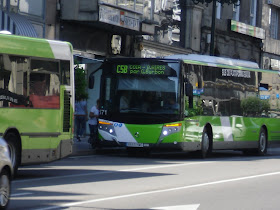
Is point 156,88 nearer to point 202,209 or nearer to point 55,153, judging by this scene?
point 55,153

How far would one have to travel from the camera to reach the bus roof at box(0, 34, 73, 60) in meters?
15.1

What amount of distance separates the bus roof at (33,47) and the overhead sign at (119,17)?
14.7 metres

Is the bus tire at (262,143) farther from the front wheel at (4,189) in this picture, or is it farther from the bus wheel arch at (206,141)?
the front wheel at (4,189)

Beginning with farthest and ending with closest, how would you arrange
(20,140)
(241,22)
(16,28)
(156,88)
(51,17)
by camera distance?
1. (241,22)
2. (51,17)
3. (16,28)
4. (156,88)
5. (20,140)

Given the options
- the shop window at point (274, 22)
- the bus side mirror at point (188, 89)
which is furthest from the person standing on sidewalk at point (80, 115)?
the shop window at point (274, 22)

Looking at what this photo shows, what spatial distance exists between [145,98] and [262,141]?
22.7 ft

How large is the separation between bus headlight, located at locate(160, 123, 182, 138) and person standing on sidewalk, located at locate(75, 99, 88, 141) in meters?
5.96

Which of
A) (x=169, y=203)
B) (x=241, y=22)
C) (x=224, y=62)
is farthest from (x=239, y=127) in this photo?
(x=241, y=22)

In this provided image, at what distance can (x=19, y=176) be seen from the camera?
16.0m

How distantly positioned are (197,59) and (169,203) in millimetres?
13057

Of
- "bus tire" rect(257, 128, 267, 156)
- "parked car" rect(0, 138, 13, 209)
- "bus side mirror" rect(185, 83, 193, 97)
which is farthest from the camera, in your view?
"bus tire" rect(257, 128, 267, 156)

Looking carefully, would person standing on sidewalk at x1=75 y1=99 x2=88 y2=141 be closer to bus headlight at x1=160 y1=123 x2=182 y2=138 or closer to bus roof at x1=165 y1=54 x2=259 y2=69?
bus roof at x1=165 y1=54 x2=259 y2=69

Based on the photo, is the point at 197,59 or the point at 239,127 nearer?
the point at 197,59

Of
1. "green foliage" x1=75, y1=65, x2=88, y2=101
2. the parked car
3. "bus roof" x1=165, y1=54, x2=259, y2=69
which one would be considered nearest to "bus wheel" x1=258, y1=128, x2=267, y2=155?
"bus roof" x1=165, y1=54, x2=259, y2=69
